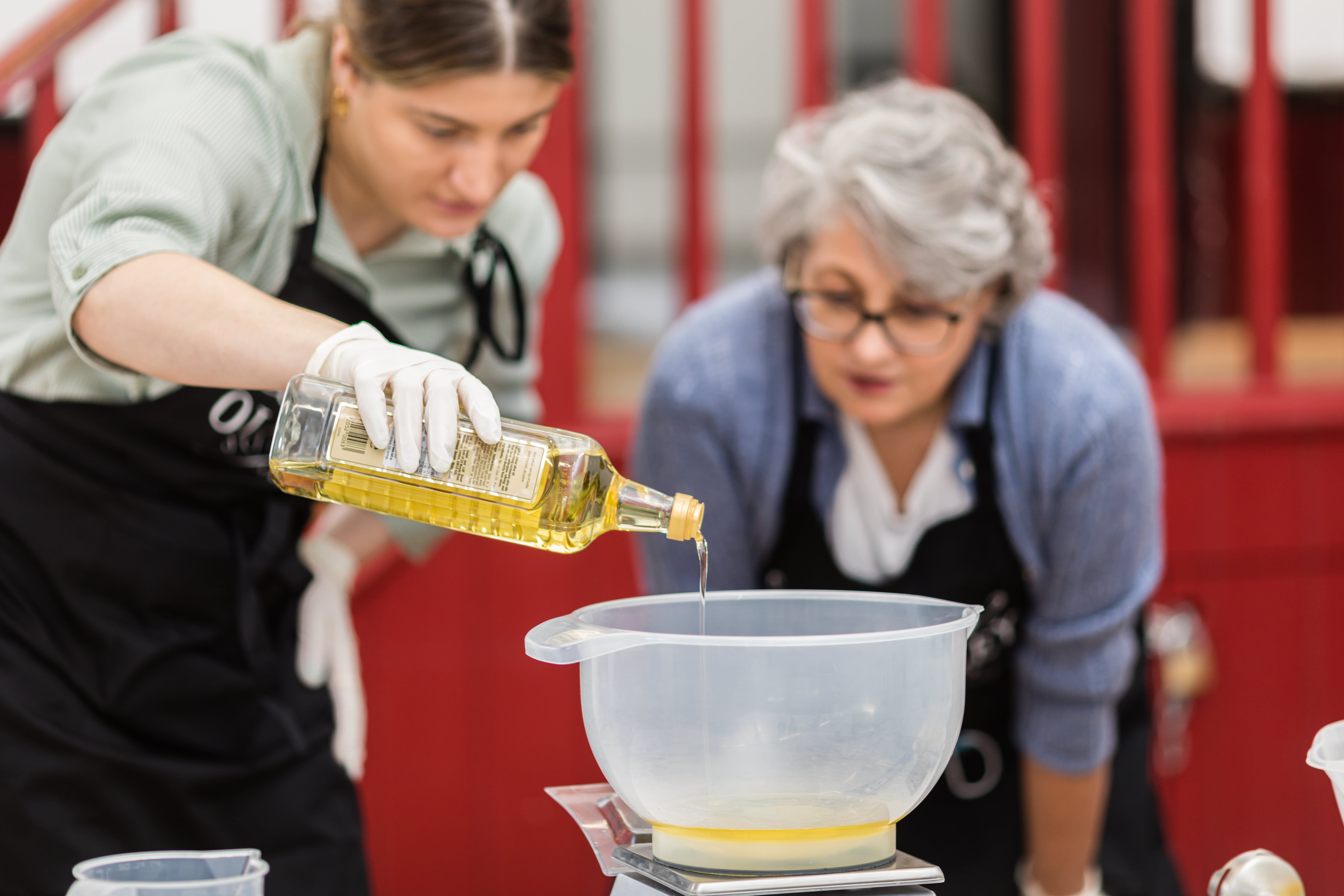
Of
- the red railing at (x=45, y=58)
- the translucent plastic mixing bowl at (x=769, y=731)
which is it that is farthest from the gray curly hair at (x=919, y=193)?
the red railing at (x=45, y=58)

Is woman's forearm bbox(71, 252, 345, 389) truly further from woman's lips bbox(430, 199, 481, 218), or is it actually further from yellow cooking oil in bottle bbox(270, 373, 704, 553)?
woman's lips bbox(430, 199, 481, 218)

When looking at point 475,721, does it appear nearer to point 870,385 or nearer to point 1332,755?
point 870,385

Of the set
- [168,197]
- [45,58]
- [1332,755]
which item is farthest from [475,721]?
[1332,755]

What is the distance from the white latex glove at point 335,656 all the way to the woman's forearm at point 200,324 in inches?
19.2

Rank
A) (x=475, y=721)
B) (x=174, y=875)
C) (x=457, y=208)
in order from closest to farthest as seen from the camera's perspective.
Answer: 1. (x=174, y=875)
2. (x=457, y=208)
3. (x=475, y=721)

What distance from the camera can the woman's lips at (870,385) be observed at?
4.39 ft

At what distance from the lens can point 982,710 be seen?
1504 millimetres

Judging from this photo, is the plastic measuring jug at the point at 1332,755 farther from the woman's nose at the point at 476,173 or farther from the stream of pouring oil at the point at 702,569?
the woman's nose at the point at 476,173

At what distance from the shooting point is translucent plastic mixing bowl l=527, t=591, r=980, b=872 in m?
0.74

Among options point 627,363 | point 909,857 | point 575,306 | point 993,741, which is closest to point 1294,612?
point 993,741

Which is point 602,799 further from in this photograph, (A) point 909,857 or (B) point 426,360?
(B) point 426,360

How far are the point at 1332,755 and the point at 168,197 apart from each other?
82 centimetres

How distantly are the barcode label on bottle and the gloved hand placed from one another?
0.01 meters

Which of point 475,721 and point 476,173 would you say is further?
point 475,721
